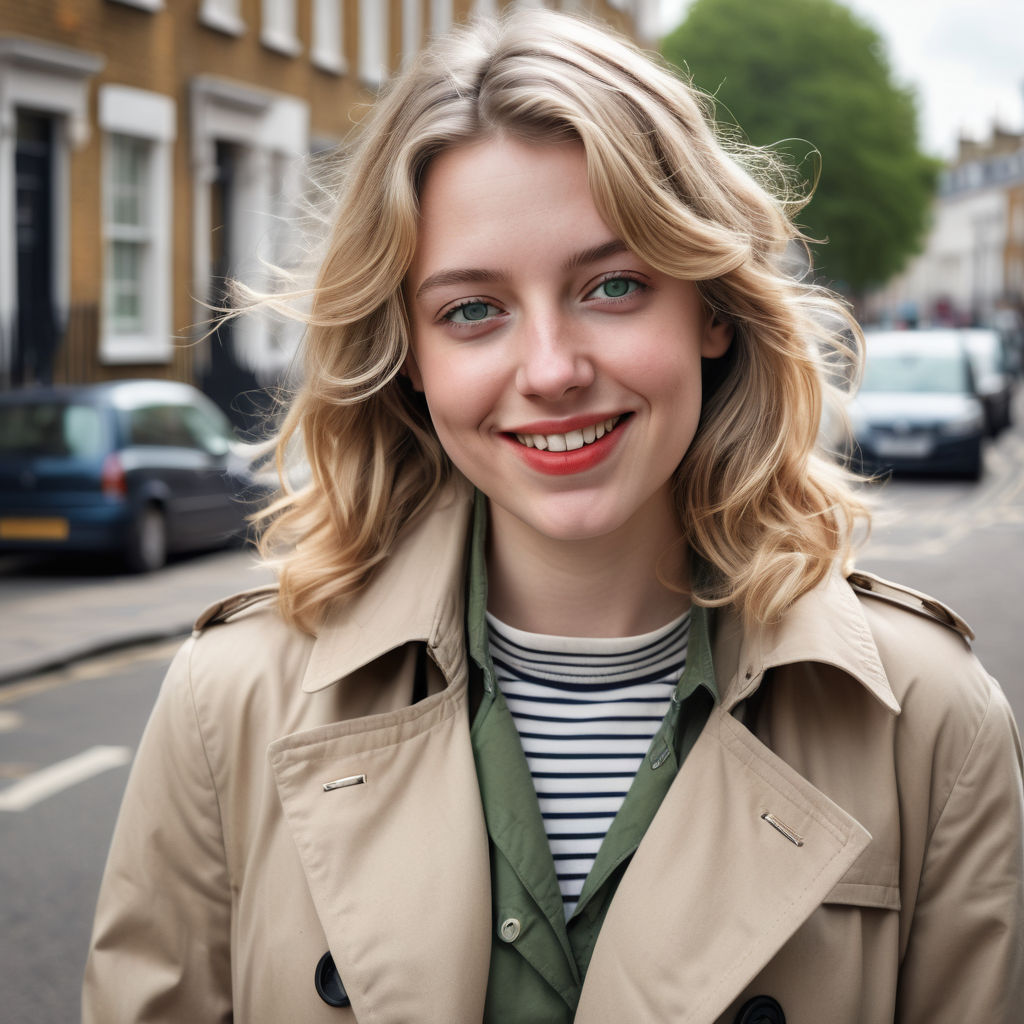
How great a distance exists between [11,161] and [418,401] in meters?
14.6

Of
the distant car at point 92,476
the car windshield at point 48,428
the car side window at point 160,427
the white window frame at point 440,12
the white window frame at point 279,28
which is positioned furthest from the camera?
the white window frame at point 440,12

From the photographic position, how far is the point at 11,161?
15.8 metres

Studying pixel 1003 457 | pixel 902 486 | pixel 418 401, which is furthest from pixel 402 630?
pixel 1003 457

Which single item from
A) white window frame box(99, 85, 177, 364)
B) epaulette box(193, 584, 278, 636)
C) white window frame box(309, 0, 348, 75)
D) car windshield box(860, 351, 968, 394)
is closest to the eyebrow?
epaulette box(193, 584, 278, 636)

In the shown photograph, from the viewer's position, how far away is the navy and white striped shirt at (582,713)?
214cm

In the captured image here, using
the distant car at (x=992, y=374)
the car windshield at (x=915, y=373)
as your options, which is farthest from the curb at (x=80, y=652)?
the distant car at (x=992, y=374)

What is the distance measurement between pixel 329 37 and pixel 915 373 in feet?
33.0

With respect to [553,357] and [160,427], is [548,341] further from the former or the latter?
[160,427]

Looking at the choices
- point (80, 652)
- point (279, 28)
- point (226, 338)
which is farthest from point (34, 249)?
point (80, 652)

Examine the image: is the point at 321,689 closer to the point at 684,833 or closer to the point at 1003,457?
the point at 684,833

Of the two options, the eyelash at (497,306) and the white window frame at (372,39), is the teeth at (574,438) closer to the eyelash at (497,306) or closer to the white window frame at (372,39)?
the eyelash at (497,306)

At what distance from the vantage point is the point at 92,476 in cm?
1183

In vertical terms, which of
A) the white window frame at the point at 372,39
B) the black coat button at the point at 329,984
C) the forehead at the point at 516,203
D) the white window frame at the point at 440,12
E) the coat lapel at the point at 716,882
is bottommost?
the black coat button at the point at 329,984

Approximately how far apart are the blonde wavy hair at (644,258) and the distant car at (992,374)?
2392 centimetres
